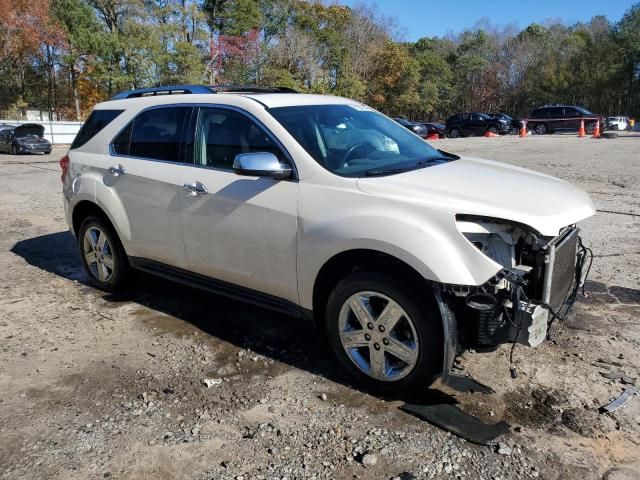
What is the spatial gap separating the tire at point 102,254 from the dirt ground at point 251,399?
176 millimetres

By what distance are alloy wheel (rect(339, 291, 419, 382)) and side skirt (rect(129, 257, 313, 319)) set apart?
37 cm

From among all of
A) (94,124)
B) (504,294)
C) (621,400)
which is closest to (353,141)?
(504,294)

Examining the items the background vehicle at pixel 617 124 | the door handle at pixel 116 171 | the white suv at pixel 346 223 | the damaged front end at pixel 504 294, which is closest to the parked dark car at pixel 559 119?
the background vehicle at pixel 617 124

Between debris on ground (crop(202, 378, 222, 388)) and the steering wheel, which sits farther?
the steering wheel

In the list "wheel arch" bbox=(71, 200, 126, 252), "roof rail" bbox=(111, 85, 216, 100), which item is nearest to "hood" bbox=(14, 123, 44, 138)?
"wheel arch" bbox=(71, 200, 126, 252)

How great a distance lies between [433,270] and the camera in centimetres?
296

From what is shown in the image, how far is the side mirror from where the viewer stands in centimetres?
350

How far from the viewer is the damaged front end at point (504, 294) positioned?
2980mm

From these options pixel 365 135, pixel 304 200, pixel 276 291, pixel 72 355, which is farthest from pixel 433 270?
pixel 72 355

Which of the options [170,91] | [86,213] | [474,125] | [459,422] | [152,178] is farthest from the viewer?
[474,125]

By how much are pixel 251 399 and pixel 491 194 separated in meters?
1.90

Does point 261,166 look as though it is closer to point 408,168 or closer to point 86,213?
point 408,168

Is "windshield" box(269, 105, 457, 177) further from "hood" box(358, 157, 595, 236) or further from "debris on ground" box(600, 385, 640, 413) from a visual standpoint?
"debris on ground" box(600, 385, 640, 413)

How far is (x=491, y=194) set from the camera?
10.4ft
